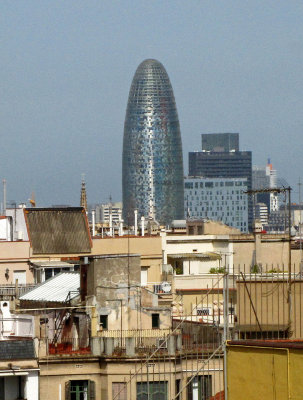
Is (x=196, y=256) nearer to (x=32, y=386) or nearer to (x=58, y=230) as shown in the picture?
(x=58, y=230)

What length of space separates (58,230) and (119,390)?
1209 inches

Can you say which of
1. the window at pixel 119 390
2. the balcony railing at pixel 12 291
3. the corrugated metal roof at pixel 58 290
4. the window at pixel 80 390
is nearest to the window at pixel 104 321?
the corrugated metal roof at pixel 58 290

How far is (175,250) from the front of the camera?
6925 cm

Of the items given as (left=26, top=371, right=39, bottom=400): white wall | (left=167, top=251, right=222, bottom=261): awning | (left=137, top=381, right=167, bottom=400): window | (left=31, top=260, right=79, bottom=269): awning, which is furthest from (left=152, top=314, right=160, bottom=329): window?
(left=167, top=251, right=222, bottom=261): awning

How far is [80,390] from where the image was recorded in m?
30.1

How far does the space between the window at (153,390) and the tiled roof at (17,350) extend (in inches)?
84.5

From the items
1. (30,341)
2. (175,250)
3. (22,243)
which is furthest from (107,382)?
(175,250)

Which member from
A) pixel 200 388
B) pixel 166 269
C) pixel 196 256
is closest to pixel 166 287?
pixel 166 269

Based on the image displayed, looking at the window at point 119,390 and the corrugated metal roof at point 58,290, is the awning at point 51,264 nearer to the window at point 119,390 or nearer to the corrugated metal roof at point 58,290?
the corrugated metal roof at point 58,290

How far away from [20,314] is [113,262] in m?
2.27

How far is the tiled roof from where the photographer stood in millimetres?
29625

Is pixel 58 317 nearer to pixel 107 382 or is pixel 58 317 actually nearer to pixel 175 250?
pixel 107 382

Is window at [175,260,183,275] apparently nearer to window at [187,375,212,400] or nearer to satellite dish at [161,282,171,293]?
satellite dish at [161,282,171,293]

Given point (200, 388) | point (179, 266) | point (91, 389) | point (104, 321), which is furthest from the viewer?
point (179, 266)
